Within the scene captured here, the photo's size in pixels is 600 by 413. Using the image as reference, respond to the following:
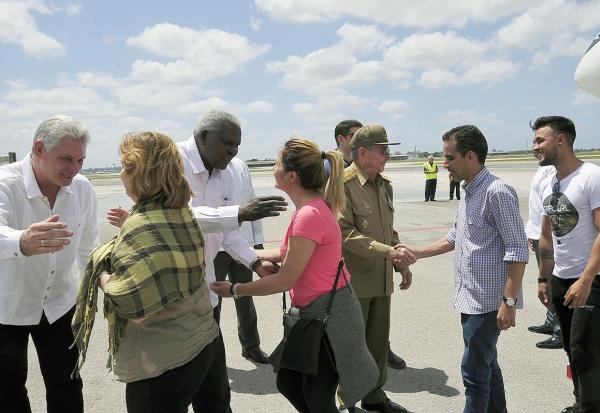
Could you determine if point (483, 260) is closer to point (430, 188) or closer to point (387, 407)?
point (387, 407)

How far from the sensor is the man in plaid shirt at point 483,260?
8.39 feet

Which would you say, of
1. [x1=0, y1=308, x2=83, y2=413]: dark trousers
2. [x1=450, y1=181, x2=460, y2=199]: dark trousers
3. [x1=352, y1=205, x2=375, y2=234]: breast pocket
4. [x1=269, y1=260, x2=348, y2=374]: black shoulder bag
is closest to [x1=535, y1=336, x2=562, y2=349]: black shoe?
[x1=352, y1=205, x2=375, y2=234]: breast pocket

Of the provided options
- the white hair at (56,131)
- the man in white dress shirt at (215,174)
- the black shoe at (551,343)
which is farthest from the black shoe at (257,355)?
the white hair at (56,131)

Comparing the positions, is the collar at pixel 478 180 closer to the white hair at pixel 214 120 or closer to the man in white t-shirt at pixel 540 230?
the white hair at pixel 214 120

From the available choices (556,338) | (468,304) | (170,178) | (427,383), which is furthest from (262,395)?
(556,338)

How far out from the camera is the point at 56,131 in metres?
2.28

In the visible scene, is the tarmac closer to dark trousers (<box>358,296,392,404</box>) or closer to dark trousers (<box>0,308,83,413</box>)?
dark trousers (<box>358,296,392,404</box>)

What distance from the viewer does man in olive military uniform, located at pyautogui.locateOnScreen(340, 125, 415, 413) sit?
3.34 metres

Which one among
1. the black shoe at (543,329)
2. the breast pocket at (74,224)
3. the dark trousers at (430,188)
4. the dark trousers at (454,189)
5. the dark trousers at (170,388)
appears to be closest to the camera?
the dark trousers at (170,388)

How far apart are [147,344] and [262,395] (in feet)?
6.87

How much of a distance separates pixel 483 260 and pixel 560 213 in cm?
82

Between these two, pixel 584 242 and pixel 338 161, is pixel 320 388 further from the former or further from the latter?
pixel 584 242

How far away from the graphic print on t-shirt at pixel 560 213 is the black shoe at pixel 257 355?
2.64 metres

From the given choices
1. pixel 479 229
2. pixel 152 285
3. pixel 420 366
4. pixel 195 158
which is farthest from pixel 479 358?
pixel 195 158
